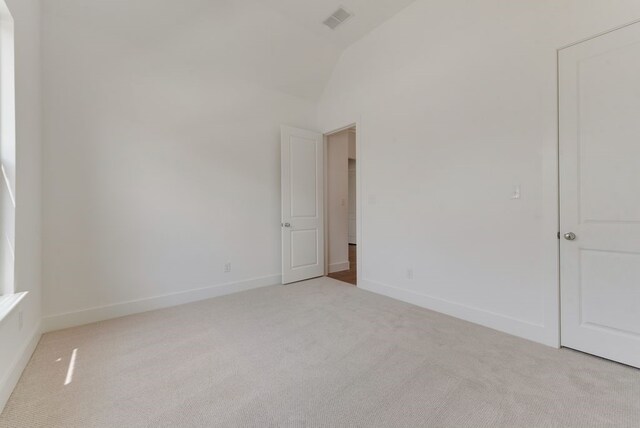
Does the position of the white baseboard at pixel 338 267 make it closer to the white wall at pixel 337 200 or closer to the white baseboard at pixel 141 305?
the white wall at pixel 337 200

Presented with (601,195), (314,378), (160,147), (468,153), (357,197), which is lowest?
(314,378)

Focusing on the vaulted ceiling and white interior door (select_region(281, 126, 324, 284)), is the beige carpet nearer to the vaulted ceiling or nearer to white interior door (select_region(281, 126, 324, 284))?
white interior door (select_region(281, 126, 324, 284))

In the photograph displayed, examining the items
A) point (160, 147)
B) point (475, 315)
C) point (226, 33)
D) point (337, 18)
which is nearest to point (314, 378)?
point (475, 315)

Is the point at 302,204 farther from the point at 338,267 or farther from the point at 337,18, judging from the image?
the point at 337,18

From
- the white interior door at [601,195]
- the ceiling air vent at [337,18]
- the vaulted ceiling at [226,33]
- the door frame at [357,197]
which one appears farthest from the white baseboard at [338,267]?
the ceiling air vent at [337,18]

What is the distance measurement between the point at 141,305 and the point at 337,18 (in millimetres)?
4044

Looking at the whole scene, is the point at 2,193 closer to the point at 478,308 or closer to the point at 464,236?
the point at 464,236

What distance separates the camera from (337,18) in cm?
331

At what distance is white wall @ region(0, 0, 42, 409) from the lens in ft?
5.62

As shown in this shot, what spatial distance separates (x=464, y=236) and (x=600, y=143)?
1188 mm

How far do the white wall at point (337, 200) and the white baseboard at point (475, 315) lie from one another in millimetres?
1368

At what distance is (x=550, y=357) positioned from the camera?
1979 millimetres

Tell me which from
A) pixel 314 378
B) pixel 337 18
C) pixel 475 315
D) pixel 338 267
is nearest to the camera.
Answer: pixel 314 378

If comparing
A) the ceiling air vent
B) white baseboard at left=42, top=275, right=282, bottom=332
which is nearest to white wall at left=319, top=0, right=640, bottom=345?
the ceiling air vent
